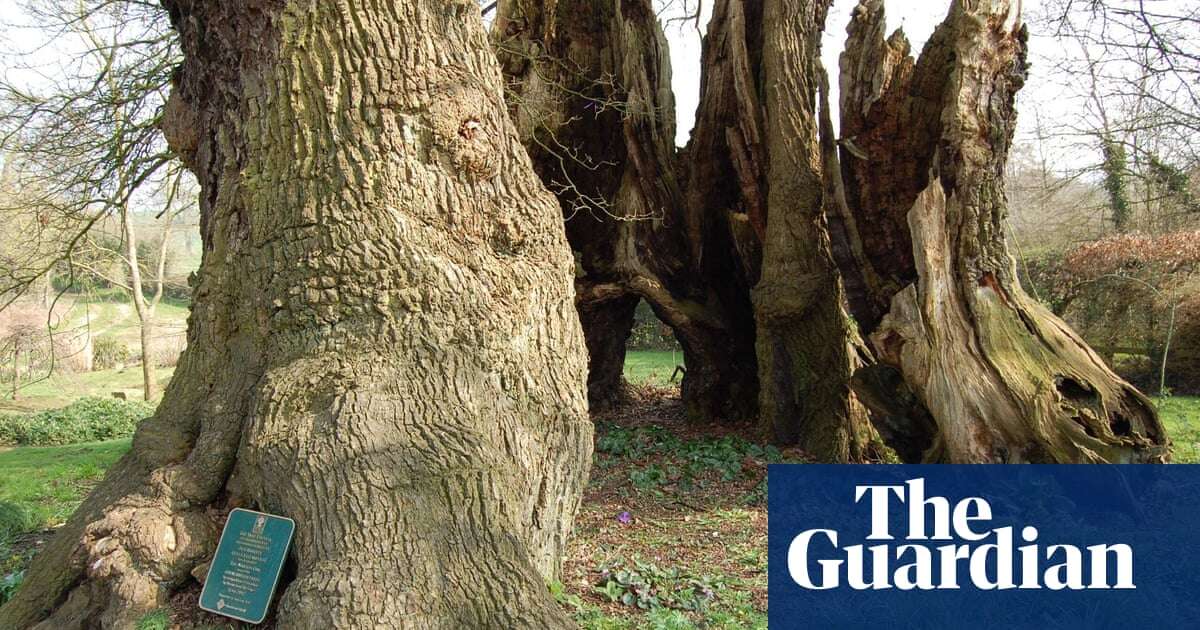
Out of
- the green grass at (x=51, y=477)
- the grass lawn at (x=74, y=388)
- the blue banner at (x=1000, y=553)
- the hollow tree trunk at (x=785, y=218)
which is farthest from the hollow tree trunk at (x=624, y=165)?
the grass lawn at (x=74, y=388)

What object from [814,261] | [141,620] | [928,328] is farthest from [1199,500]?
[141,620]

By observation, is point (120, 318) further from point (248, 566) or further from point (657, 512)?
point (248, 566)

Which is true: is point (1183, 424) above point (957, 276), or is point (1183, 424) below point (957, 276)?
below

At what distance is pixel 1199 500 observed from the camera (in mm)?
5812

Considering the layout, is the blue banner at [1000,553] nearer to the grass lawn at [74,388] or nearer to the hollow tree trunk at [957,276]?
the hollow tree trunk at [957,276]

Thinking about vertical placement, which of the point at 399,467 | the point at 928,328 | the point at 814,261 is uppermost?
the point at 814,261

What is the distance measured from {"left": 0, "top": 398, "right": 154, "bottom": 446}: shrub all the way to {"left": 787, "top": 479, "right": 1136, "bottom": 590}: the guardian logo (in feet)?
37.0

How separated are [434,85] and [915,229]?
12.7 ft

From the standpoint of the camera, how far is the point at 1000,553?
15.9 ft

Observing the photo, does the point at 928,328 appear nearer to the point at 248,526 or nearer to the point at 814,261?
the point at 814,261

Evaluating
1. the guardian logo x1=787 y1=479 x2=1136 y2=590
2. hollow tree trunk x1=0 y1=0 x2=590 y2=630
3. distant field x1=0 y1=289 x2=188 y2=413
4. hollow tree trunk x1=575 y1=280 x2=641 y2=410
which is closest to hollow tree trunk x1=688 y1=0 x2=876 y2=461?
hollow tree trunk x1=575 y1=280 x2=641 y2=410

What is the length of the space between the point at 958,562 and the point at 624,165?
605 cm

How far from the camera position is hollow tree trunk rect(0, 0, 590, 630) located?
3611mm

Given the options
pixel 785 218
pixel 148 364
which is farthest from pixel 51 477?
pixel 148 364
